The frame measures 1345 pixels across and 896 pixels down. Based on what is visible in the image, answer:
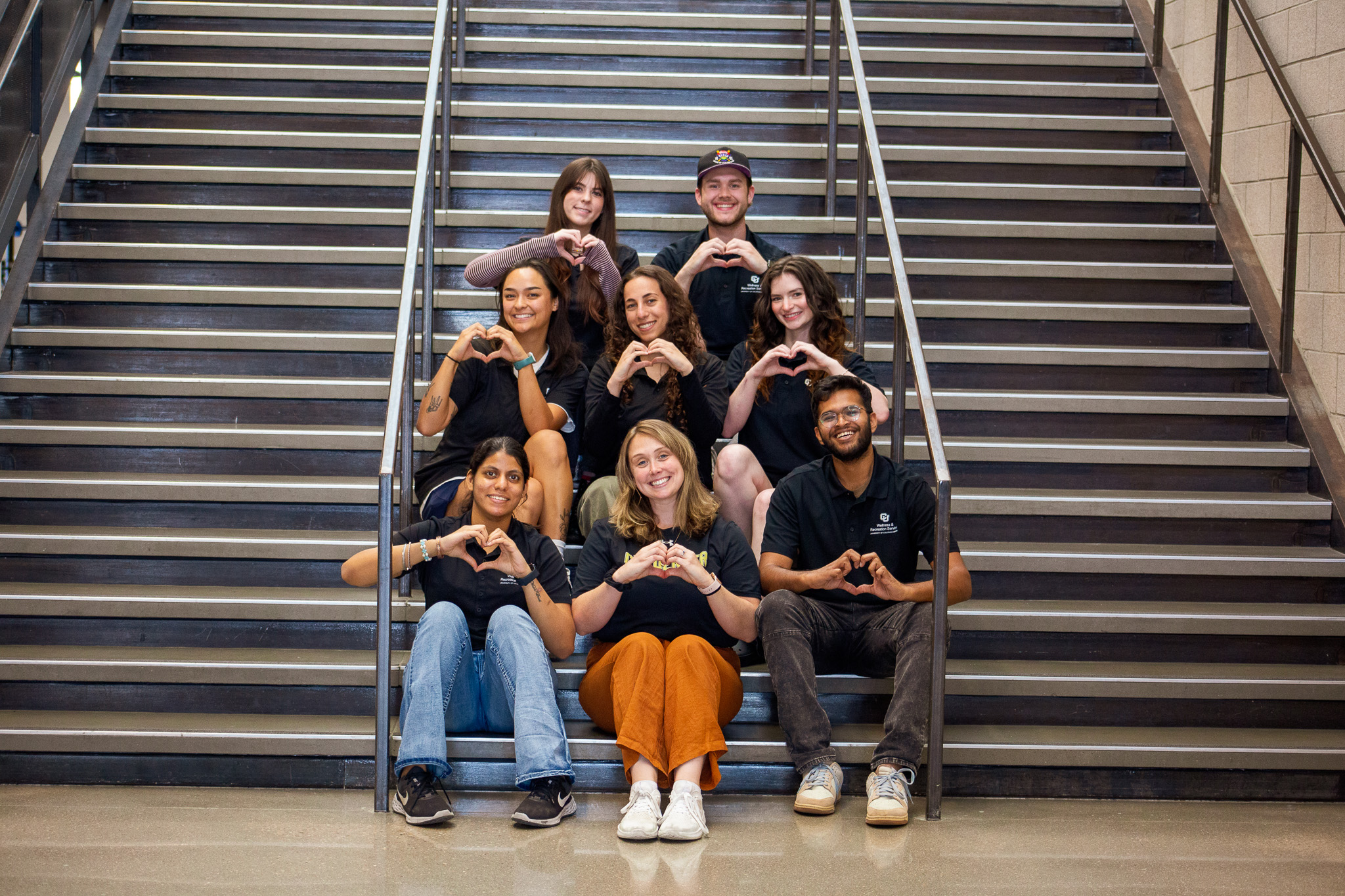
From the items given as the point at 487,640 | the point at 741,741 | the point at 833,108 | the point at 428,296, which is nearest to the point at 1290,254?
the point at 833,108

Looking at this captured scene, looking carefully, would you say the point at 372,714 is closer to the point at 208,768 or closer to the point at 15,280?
the point at 208,768

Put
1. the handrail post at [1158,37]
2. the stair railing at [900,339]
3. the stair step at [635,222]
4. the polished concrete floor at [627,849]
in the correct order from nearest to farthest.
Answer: the polished concrete floor at [627,849] < the stair railing at [900,339] < the stair step at [635,222] < the handrail post at [1158,37]

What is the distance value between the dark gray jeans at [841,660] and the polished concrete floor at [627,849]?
0.57 ft

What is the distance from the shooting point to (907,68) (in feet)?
17.4

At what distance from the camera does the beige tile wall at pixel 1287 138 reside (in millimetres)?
4094

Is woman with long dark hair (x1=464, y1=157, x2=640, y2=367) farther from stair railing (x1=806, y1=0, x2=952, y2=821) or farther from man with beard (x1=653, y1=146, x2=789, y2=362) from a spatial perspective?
stair railing (x1=806, y1=0, x2=952, y2=821)

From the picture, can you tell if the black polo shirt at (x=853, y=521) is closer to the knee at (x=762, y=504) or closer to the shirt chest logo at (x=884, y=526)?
the shirt chest logo at (x=884, y=526)

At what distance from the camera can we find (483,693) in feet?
10.3

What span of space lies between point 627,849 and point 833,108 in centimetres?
301

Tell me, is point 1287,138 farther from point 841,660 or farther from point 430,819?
point 430,819

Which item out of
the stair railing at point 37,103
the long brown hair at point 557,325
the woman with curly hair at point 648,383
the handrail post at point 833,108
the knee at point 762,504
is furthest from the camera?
the handrail post at point 833,108

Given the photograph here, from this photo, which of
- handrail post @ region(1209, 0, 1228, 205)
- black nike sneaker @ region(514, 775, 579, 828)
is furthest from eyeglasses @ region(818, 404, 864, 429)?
handrail post @ region(1209, 0, 1228, 205)

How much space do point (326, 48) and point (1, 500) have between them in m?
2.39

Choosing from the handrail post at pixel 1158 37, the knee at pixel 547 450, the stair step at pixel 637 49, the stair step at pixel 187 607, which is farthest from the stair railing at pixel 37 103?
the handrail post at pixel 1158 37
